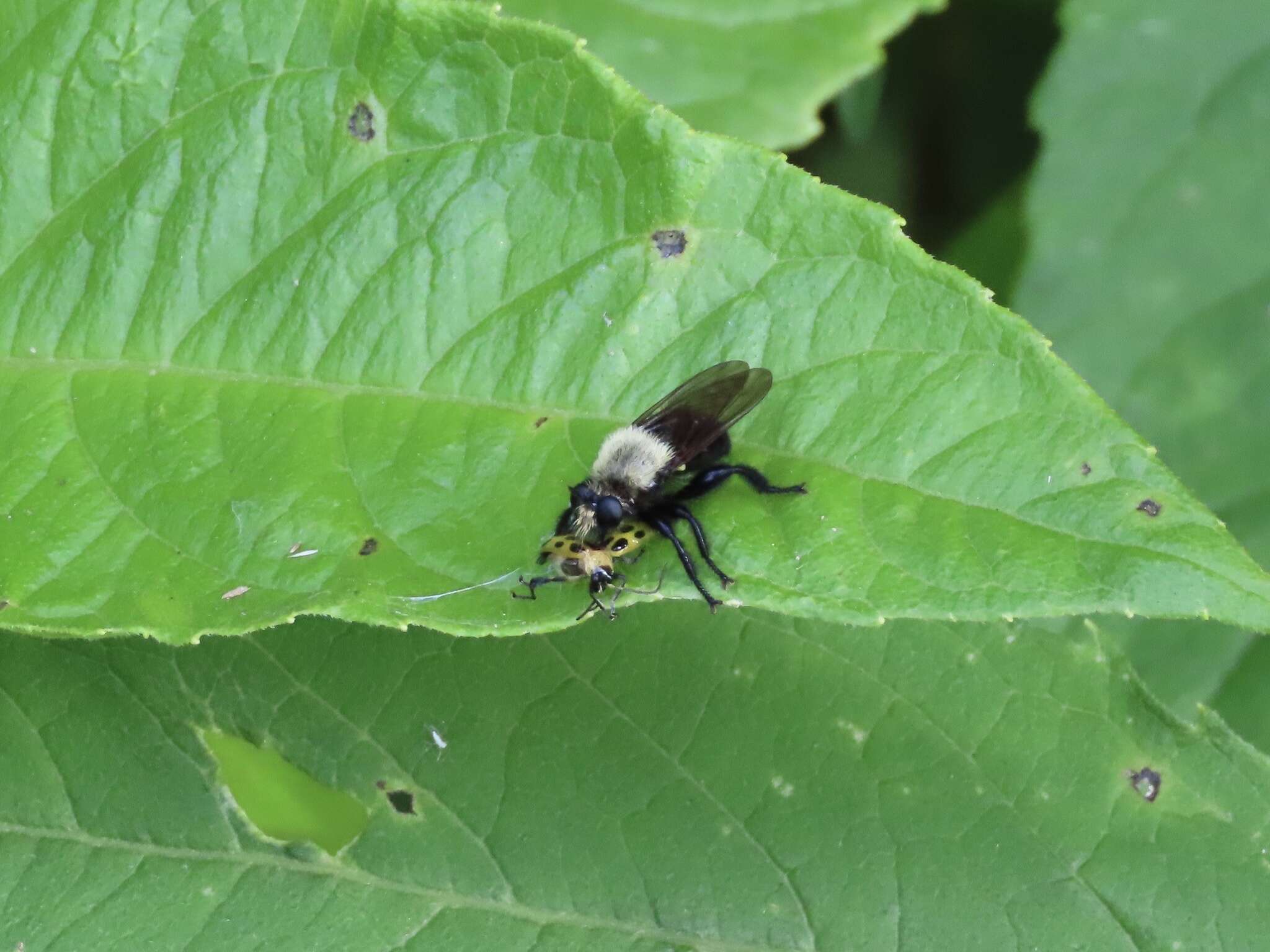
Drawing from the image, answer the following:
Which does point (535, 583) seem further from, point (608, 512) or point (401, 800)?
point (401, 800)

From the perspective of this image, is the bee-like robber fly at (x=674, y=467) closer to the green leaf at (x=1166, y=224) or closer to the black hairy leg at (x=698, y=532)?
the black hairy leg at (x=698, y=532)

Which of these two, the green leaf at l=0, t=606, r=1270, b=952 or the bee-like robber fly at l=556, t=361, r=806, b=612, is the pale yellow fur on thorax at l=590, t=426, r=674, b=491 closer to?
the bee-like robber fly at l=556, t=361, r=806, b=612

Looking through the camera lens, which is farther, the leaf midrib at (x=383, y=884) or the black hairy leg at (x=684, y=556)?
the leaf midrib at (x=383, y=884)

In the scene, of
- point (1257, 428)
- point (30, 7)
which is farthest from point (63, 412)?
point (1257, 428)

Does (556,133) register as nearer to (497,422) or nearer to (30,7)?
(497,422)

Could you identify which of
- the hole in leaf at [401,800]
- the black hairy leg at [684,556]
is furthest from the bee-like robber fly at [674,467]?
the hole in leaf at [401,800]

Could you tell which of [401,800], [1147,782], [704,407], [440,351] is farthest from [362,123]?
[1147,782]

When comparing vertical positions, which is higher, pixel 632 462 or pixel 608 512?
pixel 632 462
